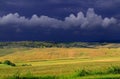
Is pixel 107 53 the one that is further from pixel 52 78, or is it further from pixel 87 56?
pixel 52 78

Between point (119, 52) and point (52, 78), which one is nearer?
point (52, 78)

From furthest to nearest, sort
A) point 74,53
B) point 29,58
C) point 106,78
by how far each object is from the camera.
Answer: point 74,53, point 29,58, point 106,78

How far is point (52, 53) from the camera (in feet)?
452

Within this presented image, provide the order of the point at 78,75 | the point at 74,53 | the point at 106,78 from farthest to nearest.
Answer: the point at 74,53 → the point at 78,75 → the point at 106,78

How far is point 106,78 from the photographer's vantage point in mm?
35906

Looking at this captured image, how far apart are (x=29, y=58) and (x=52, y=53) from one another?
35.9ft

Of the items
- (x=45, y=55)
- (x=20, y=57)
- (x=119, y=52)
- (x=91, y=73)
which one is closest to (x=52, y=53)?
(x=45, y=55)

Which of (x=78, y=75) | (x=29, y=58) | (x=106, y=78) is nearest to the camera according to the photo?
(x=106, y=78)

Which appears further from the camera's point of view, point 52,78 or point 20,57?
point 20,57

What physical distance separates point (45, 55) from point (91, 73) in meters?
94.1

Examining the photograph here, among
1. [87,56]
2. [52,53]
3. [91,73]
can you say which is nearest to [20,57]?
[52,53]

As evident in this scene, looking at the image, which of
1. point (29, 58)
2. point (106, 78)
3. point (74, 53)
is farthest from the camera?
point (74, 53)

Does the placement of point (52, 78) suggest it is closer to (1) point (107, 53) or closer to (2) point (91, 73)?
(2) point (91, 73)

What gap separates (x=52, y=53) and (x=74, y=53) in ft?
27.8
